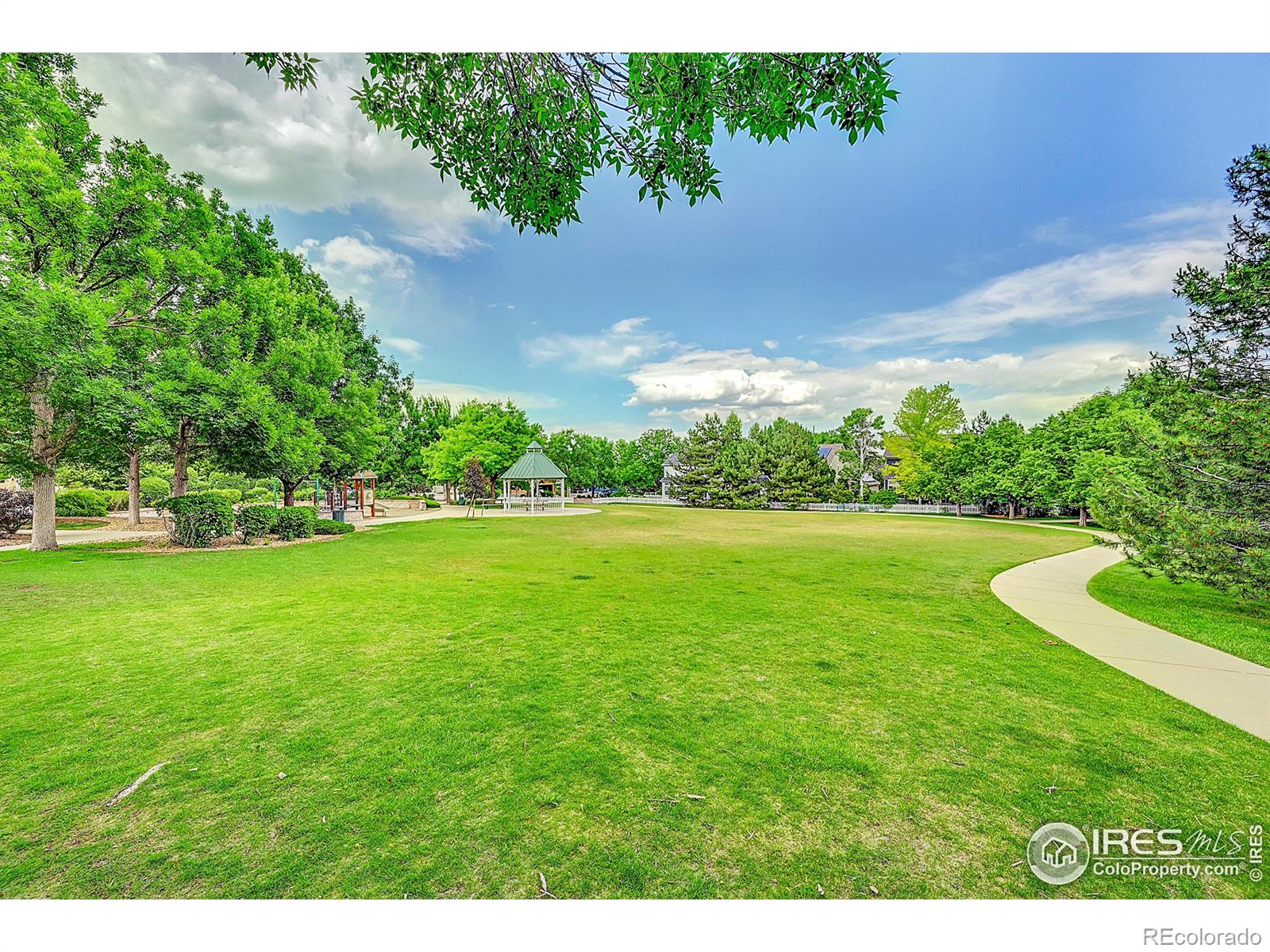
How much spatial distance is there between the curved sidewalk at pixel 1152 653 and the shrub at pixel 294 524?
1816cm

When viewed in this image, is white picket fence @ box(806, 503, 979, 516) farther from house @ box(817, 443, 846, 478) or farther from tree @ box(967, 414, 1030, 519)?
house @ box(817, 443, 846, 478)

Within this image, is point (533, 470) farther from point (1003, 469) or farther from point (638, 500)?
point (1003, 469)

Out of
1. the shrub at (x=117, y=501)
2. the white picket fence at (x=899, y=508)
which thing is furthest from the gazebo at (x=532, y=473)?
the white picket fence at (x=899, y=508)

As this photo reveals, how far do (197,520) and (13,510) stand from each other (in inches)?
267

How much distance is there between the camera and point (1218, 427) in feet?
19.0

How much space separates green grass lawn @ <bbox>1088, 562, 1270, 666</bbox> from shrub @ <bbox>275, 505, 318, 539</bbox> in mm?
19548

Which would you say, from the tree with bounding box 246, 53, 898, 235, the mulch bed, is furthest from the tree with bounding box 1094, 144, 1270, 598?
the mulch bed

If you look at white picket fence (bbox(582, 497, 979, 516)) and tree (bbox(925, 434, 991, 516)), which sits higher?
tree (bbox(925, 434, 991, 516))

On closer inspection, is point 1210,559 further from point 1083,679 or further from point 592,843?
point 592,843

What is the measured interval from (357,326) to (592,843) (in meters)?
29.5

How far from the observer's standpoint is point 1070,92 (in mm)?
4586

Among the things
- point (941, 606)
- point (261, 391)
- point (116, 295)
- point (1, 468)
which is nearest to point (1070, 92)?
point (941, 606)

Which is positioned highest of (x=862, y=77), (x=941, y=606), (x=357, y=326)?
(x=357, y=326)

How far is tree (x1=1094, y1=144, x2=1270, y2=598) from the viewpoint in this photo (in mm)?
5582
